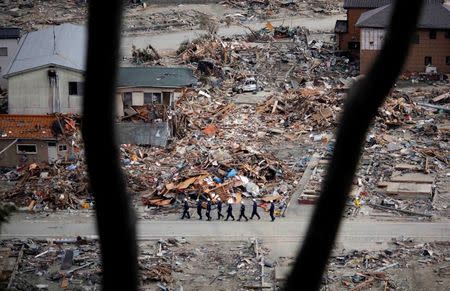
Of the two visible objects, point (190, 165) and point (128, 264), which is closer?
point (128, 264)

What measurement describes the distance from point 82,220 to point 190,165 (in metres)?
2.72

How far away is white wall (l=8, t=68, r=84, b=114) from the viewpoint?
19.1 meters

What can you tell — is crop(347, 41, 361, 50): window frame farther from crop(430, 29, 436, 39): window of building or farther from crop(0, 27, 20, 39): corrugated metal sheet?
crop(0, 27, 20, 39): corrugated metal sheet

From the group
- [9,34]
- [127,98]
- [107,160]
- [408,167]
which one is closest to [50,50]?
[127,98]

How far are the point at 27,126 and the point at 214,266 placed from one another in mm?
6237

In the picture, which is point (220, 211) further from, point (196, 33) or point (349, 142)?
point (196, 33)

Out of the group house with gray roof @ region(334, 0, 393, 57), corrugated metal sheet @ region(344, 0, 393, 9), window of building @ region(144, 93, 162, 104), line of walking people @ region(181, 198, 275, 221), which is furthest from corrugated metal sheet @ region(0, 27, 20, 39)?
line of walking people @ region(181, 198, 275, 221)

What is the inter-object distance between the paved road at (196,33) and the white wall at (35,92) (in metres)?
6.82

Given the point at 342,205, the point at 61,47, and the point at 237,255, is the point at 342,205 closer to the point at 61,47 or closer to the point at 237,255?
the point at 237,255

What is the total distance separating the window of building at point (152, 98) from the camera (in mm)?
20234

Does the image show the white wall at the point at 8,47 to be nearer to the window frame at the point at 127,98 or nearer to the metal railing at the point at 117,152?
the window frame at the point at 127,98

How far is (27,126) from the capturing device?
1747cm

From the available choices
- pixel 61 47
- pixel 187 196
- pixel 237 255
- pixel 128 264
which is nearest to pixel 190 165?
pixel 187 196

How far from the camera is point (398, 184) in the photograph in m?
16.1
